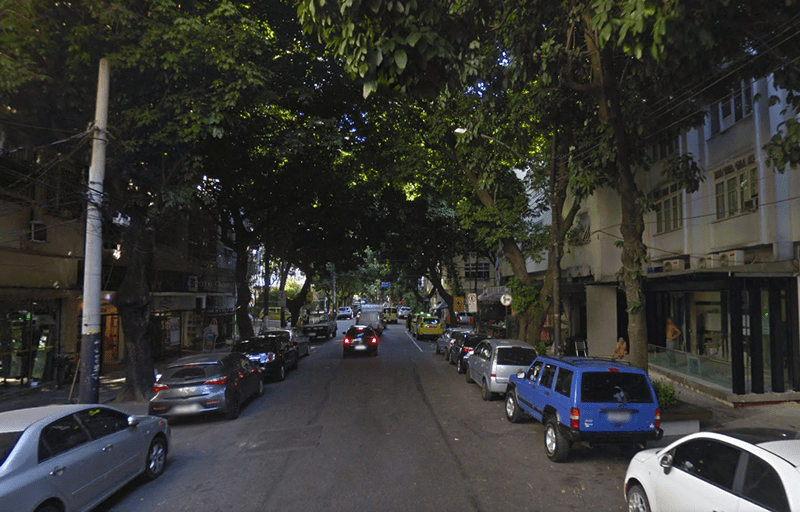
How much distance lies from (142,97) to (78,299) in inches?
351

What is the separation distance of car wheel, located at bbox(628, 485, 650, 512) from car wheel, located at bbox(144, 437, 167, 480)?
6.42m

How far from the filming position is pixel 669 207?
17016mm

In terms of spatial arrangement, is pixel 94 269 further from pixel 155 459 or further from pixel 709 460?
pixel 709 460

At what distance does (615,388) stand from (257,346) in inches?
495

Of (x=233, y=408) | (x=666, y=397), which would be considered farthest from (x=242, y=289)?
(x=666, y=397)

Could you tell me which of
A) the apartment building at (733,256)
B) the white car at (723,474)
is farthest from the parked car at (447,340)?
the white car at (723,474)

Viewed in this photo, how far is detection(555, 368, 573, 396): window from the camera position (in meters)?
8.25

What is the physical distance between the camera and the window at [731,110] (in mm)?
12773

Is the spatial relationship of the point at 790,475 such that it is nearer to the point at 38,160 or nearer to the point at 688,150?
the point at 688,150

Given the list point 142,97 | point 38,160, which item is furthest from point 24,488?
point 38,160

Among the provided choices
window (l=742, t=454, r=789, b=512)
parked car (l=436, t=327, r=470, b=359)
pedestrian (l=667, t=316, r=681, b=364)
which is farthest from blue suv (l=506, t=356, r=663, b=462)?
parked car (l=436, t=327, r=470, b=359)

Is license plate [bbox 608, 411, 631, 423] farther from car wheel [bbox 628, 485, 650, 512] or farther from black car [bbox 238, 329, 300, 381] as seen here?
black car [bbox 238, 329, 300, 381]

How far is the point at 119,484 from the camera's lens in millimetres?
6641

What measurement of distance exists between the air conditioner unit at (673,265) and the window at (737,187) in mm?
2065
